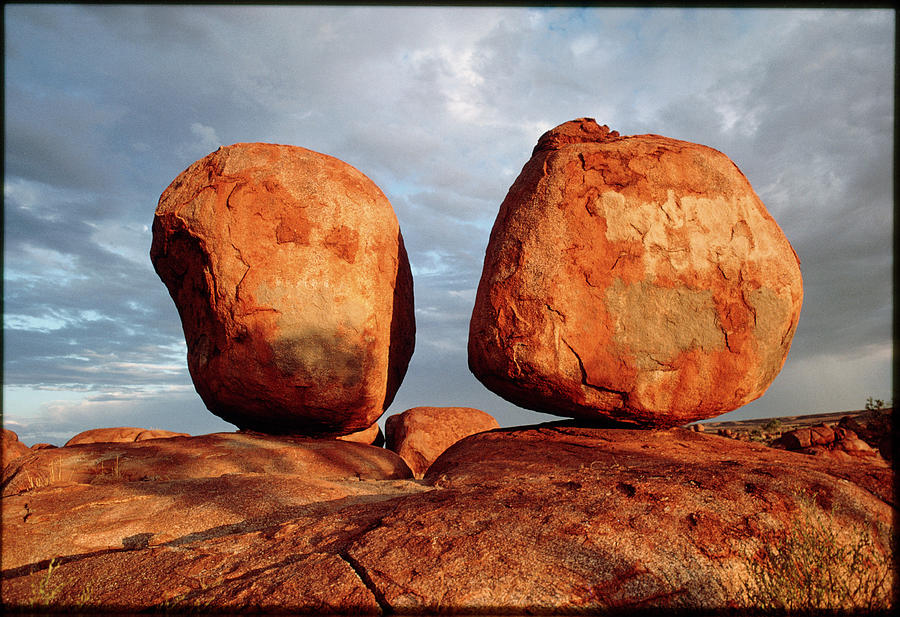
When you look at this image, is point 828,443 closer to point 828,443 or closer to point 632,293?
point 828,443

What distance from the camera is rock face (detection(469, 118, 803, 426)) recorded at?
5.96 m

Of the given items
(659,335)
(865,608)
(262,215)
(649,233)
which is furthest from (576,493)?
(262,215)

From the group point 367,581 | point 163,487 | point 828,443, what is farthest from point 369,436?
point 367,581

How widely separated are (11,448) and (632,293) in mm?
9412

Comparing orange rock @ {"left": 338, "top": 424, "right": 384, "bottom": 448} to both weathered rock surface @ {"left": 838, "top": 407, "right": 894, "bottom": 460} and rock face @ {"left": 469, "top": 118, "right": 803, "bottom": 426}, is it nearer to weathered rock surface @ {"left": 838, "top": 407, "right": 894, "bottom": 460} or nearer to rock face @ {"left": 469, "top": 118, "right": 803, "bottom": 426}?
rock face @ {"left": 469, "top": 118, "right": 803, "bottom": 426}

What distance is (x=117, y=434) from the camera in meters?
10.1

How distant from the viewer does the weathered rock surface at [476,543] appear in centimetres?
252

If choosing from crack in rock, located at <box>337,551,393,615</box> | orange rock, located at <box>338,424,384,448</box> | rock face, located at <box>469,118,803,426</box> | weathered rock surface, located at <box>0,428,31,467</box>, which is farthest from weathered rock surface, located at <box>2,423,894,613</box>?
weathered rock surface, located at <box>0,428,31,467</box>

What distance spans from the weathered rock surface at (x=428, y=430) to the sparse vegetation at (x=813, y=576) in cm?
659

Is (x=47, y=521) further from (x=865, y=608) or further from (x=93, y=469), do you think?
(x=865, y=608)

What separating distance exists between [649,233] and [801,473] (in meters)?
2.89

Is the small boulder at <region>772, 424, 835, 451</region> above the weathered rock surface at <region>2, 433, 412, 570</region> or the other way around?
the other way around

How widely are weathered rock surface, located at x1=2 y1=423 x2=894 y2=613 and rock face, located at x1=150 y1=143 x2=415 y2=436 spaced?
2.39 metres

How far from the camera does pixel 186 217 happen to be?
22.4 feet
